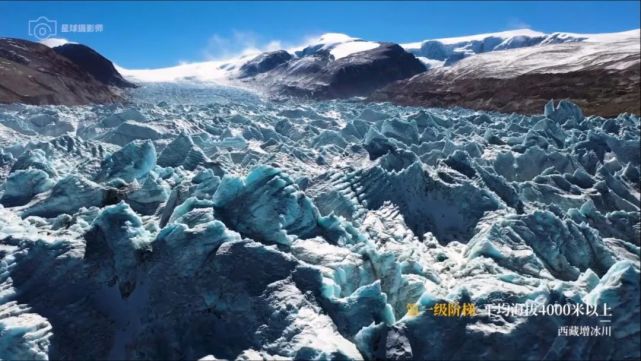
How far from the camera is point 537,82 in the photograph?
178ft

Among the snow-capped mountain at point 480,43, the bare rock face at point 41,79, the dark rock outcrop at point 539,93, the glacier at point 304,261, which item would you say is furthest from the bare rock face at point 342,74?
the glacier at point 304,261

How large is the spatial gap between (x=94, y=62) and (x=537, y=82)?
64995mm

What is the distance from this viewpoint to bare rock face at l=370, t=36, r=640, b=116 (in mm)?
46000

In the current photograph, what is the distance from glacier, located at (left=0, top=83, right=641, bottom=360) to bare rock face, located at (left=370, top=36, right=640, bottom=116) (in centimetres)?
3388

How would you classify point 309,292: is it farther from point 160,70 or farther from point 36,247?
point 160,70

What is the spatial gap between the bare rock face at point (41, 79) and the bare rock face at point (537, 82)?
37095 millimetres

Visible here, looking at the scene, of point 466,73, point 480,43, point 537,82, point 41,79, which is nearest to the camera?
point 41,79

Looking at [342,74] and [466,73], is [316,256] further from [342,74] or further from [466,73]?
[342,74]

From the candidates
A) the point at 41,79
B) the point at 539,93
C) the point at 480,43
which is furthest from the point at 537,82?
the point at 480,43

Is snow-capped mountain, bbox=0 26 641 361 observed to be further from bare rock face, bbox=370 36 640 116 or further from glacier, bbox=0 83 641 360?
bare rock face, bbox=370 36 640 116

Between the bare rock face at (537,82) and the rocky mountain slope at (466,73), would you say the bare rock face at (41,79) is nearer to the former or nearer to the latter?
the rocky mountain slope at (466,73)

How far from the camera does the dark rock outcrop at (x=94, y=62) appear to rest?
74750 millimetres

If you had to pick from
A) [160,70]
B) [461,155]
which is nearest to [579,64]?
[461,155]

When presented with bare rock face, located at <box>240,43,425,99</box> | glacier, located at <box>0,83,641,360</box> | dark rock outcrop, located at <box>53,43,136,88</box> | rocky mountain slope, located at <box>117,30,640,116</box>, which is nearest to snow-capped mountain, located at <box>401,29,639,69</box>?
rocky mountain slope, located at <box>117,30,640,116</box>
